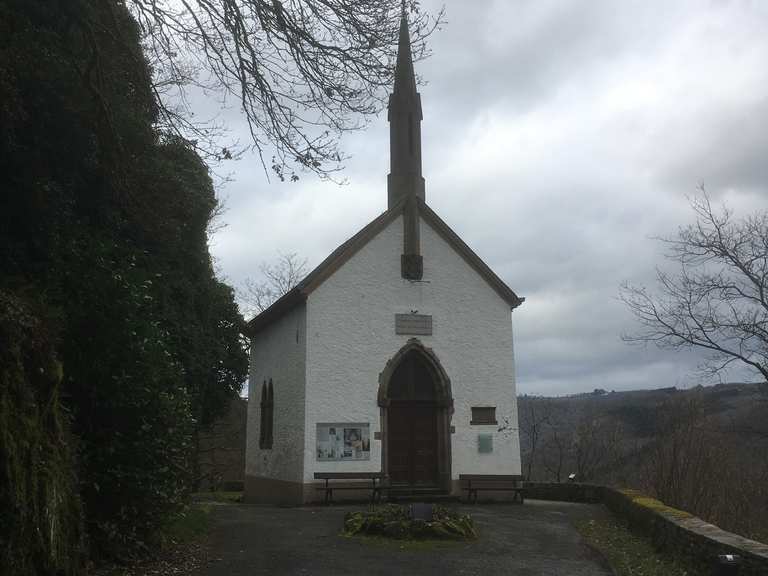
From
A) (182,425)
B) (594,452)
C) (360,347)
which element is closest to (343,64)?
(182,425)

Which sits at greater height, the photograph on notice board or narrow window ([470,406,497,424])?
narrow window ([470,406,497,424])

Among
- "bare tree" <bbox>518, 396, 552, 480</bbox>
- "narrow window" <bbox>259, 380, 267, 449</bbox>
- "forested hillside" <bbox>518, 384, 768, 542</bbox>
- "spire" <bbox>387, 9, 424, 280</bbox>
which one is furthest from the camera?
"bare tree" <bbox>518, 396, 552, 480</bbox>

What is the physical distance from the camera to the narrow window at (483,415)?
719 inches

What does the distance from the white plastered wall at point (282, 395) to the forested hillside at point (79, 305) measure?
7221mm

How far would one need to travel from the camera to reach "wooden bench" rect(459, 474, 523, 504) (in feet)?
57.8

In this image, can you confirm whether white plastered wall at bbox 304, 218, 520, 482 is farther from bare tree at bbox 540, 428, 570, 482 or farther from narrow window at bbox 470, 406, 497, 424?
bare tree at bbox 540, 428, 570, 482

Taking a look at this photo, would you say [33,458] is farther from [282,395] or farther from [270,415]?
[270,415]

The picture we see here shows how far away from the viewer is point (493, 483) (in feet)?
58.3

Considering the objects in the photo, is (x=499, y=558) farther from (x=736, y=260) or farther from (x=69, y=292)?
(x=736, y=260)

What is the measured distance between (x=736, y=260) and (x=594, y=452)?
15.7 meters

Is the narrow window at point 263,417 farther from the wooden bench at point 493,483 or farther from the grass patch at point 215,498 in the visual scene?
the wooden bench at point 493,483

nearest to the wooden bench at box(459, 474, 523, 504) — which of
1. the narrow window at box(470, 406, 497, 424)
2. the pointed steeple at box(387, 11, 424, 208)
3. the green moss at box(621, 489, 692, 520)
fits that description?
the narrow window at box(470, 406, 497, 424)

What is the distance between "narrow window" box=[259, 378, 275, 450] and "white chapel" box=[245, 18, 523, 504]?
0.86m

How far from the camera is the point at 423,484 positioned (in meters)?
17.7
